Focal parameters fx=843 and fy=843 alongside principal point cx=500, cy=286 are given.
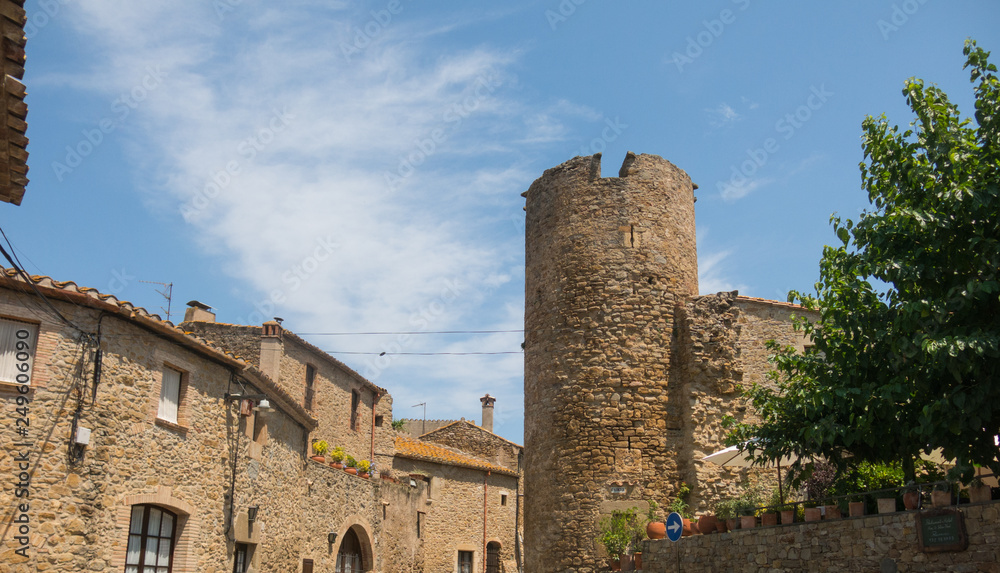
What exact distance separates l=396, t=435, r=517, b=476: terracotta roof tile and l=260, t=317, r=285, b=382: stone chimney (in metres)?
8.50

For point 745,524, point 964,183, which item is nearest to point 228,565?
point 745,524

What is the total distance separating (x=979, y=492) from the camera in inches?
371

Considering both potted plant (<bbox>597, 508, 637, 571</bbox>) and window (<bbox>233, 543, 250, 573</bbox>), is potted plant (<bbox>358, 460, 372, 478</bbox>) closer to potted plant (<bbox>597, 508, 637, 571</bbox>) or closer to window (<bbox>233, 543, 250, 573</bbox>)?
window (<bbox>233, 543, 250, 573</bbox>)

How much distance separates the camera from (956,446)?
Answer: 9.86 m

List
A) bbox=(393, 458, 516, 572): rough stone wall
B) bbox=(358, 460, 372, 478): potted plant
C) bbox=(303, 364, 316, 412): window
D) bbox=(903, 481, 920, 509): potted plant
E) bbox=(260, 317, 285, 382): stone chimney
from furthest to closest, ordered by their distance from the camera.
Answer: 1. bbox=(393, 458, 516, 572): rough stone wall
2. bbox=(303, 364, 316, 412): window
3. bbox=(358, 460, 372, 478): potted plant
4. bbox=(260, 317, 285, 382): stone chimney
5. bbox=(903, 481, 920, 509): potted plant

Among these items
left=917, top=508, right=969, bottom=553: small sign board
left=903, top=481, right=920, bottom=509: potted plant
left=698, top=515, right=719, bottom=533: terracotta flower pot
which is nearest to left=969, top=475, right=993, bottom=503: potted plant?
left=917, top=508, right=969, bottom=553: small sign board

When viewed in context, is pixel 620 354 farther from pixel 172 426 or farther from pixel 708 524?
pixel 172 426

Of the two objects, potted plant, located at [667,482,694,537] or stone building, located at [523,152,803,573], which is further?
stone building, located at [523,152,803,573]

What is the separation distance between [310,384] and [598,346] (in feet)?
34.6

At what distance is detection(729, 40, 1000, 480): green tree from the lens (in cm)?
945

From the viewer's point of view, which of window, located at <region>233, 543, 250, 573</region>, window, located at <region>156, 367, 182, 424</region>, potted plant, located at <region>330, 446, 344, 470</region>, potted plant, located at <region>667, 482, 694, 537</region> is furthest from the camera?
potted plant, located at <region>330, 446, 344, 470</region>

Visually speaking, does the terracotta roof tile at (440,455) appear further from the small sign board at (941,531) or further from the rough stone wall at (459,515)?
the small sign board at (941,531)

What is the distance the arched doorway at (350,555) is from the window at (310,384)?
12.8 ft

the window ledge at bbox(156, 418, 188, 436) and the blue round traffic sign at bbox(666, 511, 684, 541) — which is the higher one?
the window ledge at bbox(156, 418, 188, 436)
